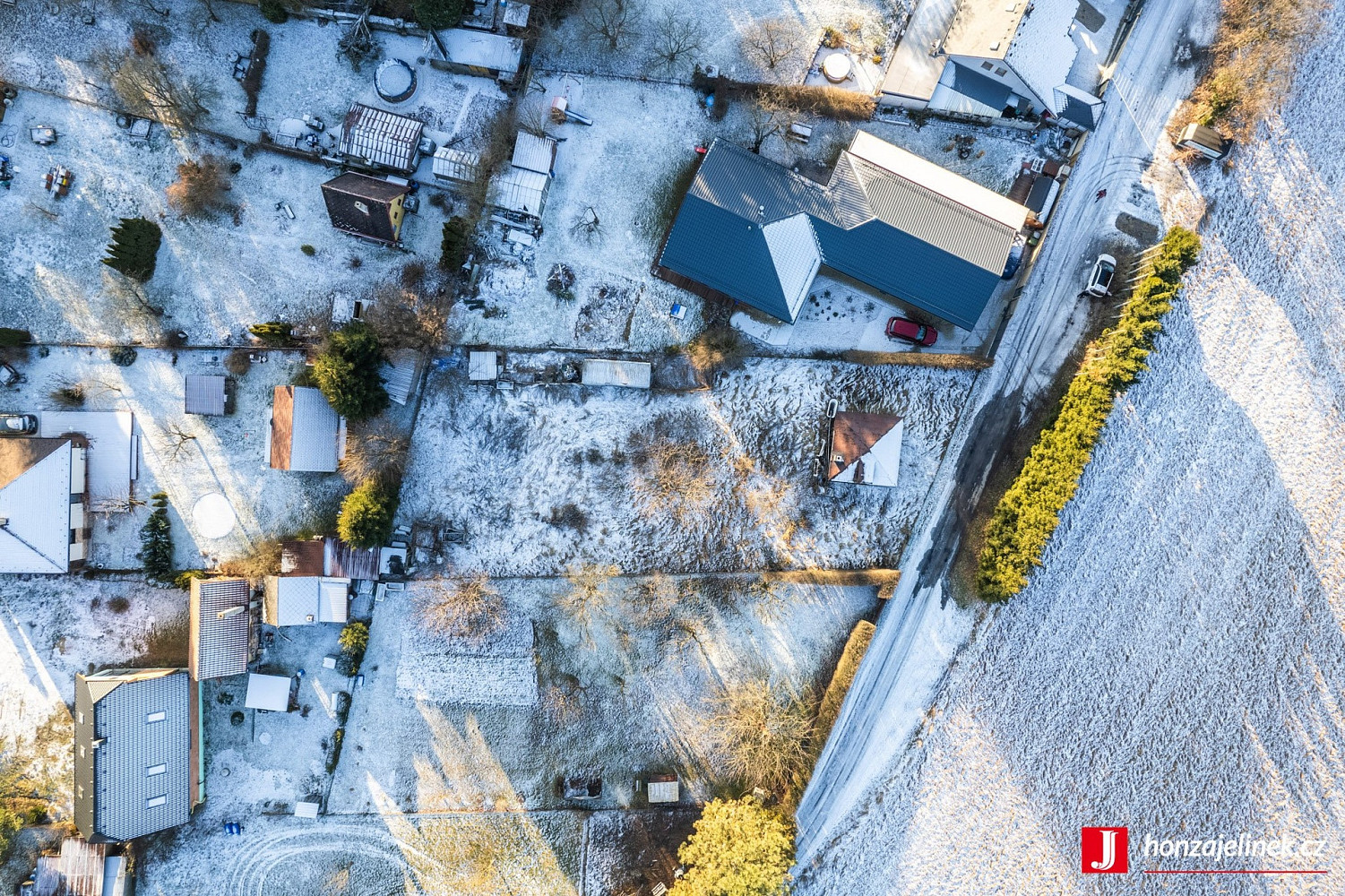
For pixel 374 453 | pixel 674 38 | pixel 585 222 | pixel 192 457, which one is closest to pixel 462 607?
pixel 374 453

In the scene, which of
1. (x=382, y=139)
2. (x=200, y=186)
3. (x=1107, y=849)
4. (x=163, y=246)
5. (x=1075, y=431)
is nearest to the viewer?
(x=382, y=139)

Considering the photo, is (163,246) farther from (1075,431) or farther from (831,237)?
(1075,431)

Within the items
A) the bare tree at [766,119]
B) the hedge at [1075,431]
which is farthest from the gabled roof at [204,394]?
the hedge at [1075,431]

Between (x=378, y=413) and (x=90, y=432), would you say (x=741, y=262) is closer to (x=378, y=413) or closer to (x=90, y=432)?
(x=378, y=413)

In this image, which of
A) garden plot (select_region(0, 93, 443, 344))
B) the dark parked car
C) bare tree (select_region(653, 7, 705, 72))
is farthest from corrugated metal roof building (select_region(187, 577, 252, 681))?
bare tree (select_region(653, 7, 705, 72))

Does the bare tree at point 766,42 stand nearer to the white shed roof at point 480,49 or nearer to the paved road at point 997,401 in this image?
the white shed roof at point 480,49

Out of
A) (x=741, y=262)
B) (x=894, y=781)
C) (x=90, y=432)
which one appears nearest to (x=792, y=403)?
(x=741, y=262)

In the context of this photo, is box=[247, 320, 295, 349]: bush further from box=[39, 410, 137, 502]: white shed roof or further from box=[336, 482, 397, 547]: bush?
box=[336, 482, 397, 547]: bush
